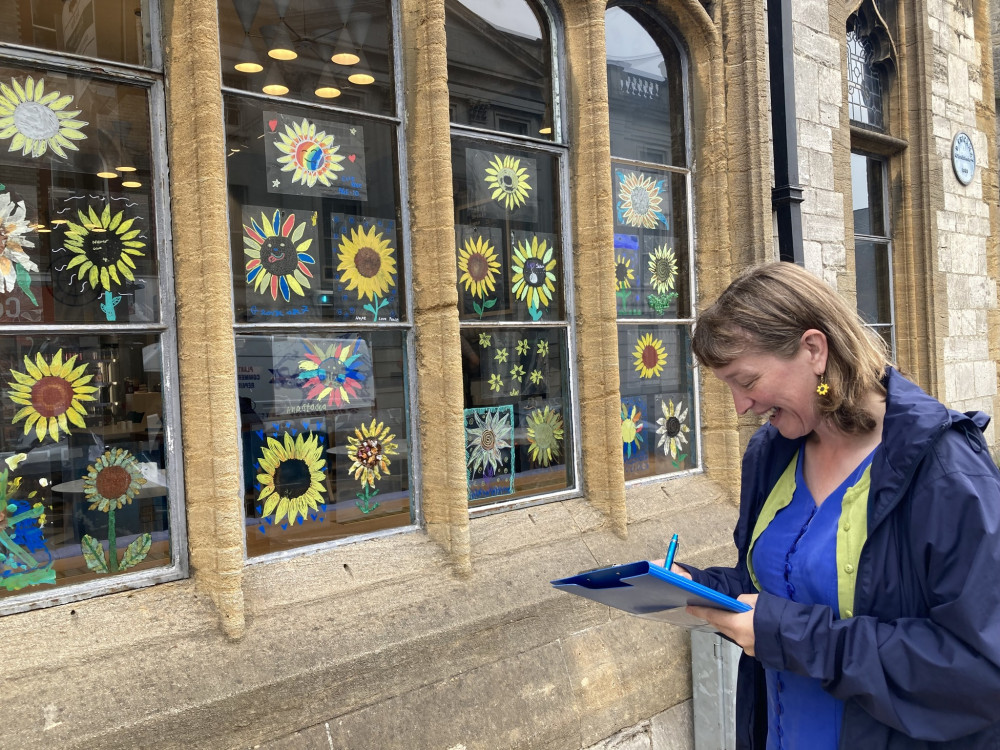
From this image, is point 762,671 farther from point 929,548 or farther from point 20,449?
point 20,449

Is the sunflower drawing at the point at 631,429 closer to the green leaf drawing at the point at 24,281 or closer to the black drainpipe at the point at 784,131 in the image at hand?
the black drainpipe at the point at 784,131

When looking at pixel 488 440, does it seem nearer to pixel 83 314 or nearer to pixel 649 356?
pixel 649 356

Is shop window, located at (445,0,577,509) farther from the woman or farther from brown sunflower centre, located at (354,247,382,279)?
the woman

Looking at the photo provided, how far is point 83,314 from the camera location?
2.57 m

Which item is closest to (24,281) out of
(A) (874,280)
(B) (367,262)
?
(B) (367,262)

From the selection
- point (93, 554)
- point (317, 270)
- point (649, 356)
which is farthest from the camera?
point (649, 356)

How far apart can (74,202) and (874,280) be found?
5716mm

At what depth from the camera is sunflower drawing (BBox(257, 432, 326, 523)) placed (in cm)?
297

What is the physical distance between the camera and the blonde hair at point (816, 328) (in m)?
1.70

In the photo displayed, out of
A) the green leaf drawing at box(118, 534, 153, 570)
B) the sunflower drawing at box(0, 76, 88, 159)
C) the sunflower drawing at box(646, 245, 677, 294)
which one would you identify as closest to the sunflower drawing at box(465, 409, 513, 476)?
the sunflower drawing at box(646, 245, 677, 294)

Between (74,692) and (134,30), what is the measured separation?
2047mm

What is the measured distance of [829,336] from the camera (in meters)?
1.70

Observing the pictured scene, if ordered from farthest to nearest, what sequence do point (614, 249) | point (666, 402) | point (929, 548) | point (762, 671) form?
point (666, 402) < point (614, 249) < point (762, 671) < point (929, 548)

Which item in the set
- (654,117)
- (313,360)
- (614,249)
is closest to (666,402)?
(614,249)
